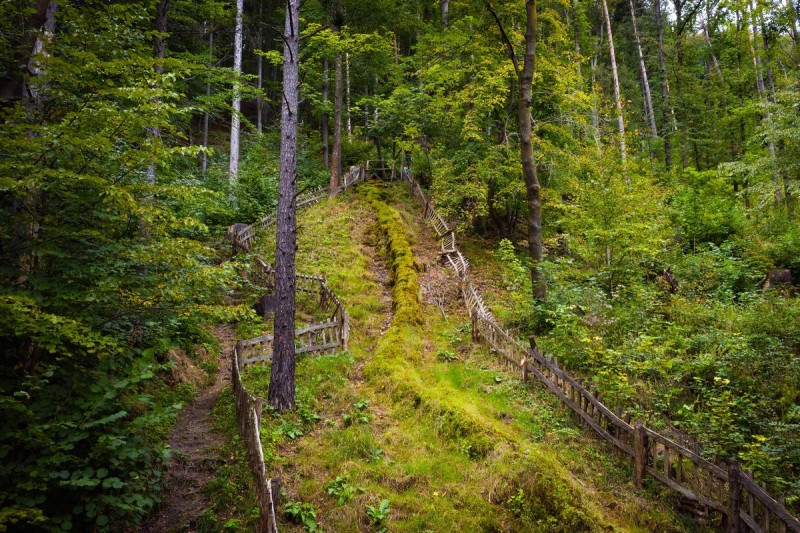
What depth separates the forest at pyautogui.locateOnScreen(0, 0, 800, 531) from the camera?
5250mm

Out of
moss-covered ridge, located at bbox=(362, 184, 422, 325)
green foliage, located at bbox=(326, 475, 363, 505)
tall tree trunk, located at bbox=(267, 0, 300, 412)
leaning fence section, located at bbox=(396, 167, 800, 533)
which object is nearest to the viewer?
leaning fence section, located at bbox=(396, 167, 800, 533)

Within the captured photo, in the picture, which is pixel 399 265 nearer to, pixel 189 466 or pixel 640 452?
pixel 189 466

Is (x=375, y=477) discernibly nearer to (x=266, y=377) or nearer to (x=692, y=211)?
(x=266, y=377)

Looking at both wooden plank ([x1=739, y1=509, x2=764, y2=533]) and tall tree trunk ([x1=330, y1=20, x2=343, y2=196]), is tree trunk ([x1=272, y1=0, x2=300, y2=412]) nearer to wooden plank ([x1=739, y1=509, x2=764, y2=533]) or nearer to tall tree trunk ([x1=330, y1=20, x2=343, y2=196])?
wooden plank ([x1=739, y1=509, x2=764, y2=533])

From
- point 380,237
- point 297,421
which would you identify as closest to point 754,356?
point 297,421

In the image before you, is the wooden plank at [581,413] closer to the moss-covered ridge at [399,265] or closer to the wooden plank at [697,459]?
the wooden plank at [697,459]

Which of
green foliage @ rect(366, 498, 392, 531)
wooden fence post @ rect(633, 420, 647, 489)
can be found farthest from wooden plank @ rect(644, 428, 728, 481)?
green foliage @ rect(366, 498, 392, 531)

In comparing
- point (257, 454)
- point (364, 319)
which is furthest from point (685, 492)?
point (364, 319)

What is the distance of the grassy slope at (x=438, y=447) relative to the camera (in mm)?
6406

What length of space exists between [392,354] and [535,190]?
645 cm

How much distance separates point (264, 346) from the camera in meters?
11.8

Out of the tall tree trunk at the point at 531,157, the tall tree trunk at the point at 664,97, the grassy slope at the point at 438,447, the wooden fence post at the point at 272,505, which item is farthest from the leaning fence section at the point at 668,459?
the tall tree trunk at the point at 664,97

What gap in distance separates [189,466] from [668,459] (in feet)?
26.4

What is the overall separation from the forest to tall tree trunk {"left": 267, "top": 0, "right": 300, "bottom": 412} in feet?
0.18
